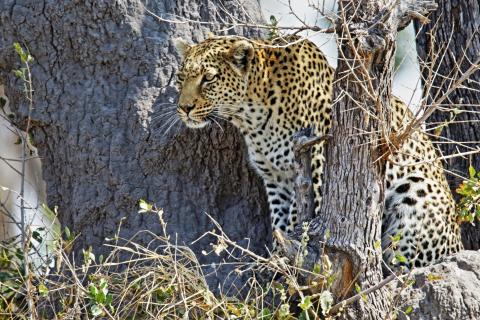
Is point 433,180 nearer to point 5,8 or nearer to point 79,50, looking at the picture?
point 79,50

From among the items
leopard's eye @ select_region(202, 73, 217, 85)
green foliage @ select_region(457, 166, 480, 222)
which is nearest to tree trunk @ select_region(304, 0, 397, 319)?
green foliage @ select_region(457, 166, 480, 222)

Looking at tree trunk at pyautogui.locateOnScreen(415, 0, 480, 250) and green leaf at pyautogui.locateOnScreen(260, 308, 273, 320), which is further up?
tree trunk at pyautogui.locateOnScreen(415, 0, 480, 250)

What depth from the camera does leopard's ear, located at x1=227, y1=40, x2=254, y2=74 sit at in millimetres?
8781

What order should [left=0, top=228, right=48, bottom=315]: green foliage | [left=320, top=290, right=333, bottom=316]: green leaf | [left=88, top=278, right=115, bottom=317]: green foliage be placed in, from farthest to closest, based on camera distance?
[left=0, top=228, right=48, bottom=315]: green foliage
[left=320, top=290, right=333, bottom=316]: green leaf
[left=88, top=278, right=115, bottom=317]: green foliage

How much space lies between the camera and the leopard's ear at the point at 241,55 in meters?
8.78

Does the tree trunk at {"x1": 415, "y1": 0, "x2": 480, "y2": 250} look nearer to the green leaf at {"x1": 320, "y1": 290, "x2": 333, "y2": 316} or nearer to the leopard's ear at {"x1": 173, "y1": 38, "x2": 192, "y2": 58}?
the leopard's ear at {"x1": 173, "y1": 38, "x2": 192, "y2": 58}

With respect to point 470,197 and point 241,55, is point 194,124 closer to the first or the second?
point 241,55

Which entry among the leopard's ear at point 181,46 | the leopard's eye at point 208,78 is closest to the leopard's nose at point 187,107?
the leopard's eye at point 208,78

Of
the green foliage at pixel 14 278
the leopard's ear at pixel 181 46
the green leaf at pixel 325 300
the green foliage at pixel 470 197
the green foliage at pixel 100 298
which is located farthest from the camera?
the leopard's ear at pixel 181 46

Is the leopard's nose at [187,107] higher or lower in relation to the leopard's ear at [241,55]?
lower

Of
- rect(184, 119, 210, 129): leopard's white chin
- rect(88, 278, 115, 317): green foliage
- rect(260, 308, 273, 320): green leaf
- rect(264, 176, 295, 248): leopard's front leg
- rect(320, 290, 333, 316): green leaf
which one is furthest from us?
rect(264, 176, 295, 248): leopard's front leg

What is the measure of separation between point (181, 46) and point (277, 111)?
0.88 meters

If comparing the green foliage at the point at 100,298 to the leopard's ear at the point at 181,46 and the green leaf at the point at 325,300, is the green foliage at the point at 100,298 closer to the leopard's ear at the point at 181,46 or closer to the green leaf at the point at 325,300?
the green leaf at the point at 325,300

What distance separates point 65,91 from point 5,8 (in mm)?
804
